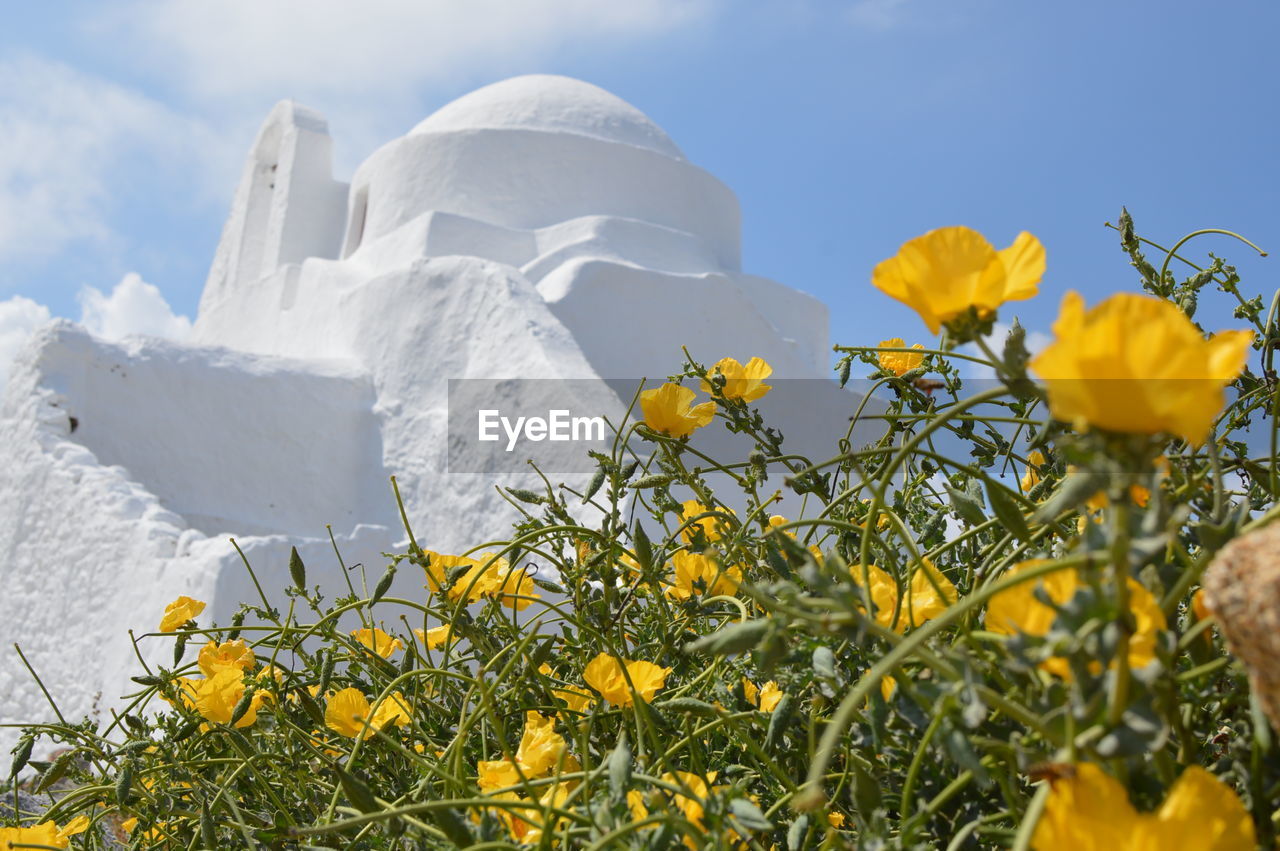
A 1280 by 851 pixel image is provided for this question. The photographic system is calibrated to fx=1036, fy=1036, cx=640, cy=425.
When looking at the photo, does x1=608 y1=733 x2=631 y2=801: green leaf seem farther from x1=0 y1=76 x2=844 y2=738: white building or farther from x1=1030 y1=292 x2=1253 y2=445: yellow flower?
x1=0 y1=76 x2=844 y2=738: white building

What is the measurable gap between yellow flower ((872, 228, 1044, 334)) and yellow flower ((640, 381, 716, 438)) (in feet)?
1.38

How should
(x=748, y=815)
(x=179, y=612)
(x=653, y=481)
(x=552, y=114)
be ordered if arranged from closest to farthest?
(x=748, y=815)
(x=653, y=481)
(x=179, y=612)
(x=552, y=114)

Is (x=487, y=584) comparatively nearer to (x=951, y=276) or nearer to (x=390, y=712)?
(x=390, y=712)

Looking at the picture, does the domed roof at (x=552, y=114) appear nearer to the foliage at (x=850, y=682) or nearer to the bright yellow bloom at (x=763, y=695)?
the foliage at (x=850, y=682)

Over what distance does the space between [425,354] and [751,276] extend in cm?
342

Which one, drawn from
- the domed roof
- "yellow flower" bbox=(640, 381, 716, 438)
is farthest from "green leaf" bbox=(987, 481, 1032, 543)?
the domed roof

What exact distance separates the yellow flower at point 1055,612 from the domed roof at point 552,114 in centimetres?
871

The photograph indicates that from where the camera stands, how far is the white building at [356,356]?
4.89 m

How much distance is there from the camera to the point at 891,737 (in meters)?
0.53

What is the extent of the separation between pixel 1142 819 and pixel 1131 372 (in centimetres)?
16

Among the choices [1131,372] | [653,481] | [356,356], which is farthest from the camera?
[356,356]

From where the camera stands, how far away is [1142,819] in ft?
1.18

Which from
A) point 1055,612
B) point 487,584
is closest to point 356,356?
point 487,584

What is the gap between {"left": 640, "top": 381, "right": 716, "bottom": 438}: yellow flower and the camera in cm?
92
